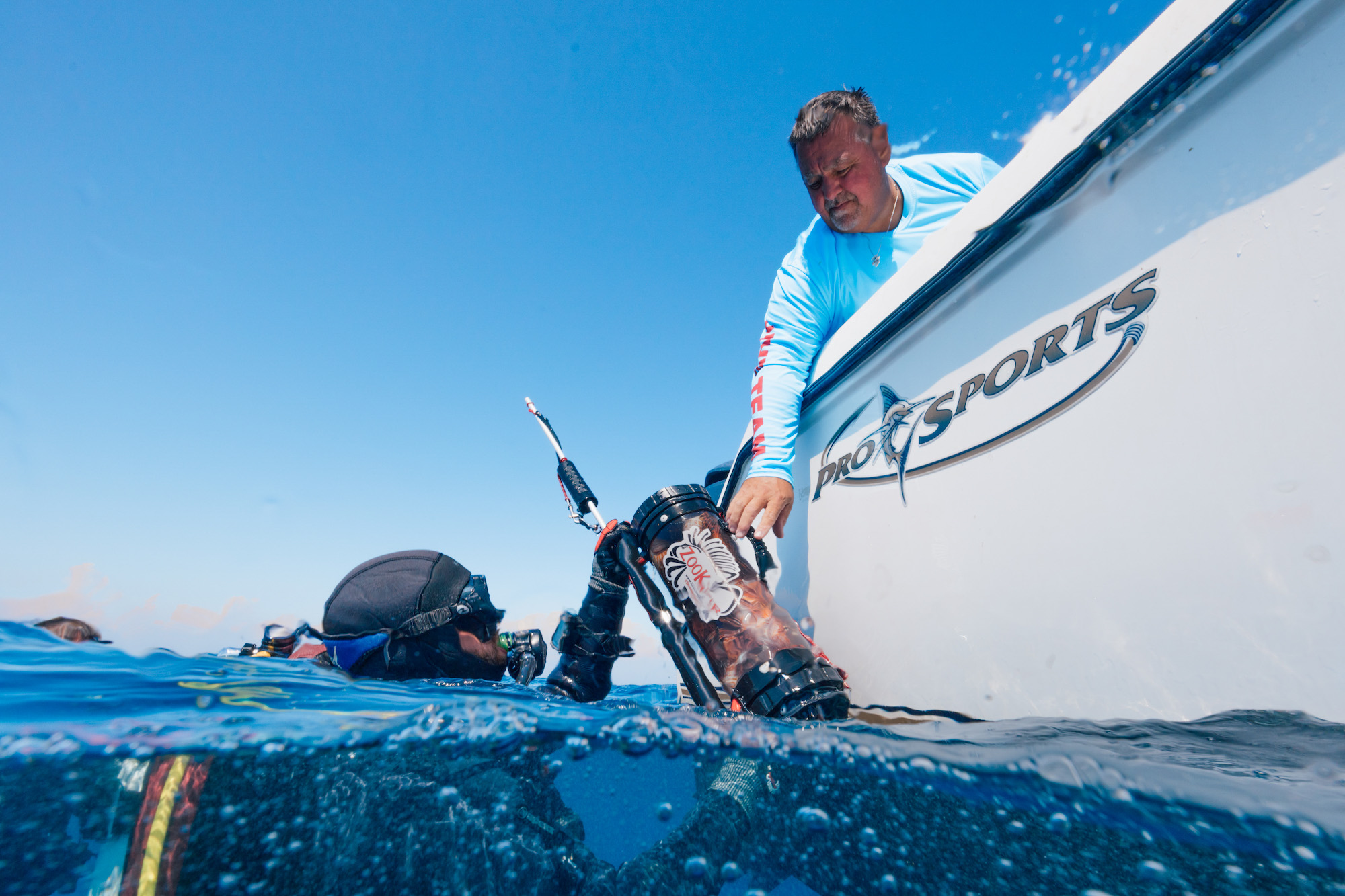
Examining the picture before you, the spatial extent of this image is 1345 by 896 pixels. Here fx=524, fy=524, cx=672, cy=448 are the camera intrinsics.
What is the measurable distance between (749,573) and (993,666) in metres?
0.65

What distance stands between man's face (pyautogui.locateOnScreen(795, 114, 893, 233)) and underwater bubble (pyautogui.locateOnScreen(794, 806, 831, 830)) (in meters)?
2.25

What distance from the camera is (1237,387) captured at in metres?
0.94

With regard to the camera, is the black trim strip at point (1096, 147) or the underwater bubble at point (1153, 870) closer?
the black trim strip at point (1096, 147)

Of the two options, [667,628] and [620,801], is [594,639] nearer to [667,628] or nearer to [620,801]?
[667,628]

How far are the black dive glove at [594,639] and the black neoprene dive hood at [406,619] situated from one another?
55cm

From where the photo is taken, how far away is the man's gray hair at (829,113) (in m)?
2.28

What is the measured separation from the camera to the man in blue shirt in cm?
228

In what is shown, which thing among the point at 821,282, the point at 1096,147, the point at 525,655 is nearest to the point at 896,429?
the point at 1096,147

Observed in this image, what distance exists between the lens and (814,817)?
1343 mm

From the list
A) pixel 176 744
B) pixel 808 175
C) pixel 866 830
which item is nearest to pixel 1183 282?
pixel 866 830

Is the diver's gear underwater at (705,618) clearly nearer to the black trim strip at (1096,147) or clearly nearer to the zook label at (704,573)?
the zook label at (704,573)

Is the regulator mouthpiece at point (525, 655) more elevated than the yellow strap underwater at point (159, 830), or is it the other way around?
the regulator mouthpiece at point (525, 655)

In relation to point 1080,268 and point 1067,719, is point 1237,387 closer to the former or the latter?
point 1080,268

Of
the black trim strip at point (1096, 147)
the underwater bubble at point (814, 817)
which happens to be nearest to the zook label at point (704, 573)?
the underwater bubble at point (814, 817)
